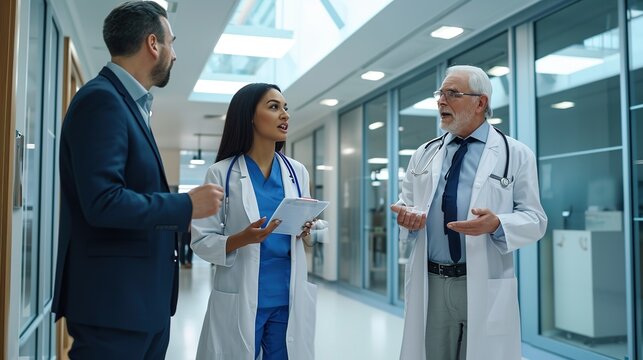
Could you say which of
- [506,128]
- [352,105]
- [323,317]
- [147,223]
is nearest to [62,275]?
[147,223]

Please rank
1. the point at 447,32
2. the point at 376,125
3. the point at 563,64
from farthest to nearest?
the point at 376,125 < the point at 447,32 < the point at 563,64

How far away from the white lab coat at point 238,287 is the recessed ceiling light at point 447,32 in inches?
148

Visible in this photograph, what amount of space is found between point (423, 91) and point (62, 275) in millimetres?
6053

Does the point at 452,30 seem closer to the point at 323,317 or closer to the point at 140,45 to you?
the point at 323,317

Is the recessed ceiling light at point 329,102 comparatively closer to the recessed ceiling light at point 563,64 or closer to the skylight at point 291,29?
the skylight at point 291,29

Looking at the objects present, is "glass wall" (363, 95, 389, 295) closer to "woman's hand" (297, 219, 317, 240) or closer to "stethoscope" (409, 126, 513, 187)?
"stethoscope" (409, 126, 513, 187)

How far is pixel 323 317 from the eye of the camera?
6633mm

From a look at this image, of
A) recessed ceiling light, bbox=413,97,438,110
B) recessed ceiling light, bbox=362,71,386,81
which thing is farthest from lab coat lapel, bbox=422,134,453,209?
recessed ceiling light, bbox=362,71,386,81

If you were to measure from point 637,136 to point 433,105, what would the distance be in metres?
3.14

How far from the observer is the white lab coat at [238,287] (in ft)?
6.57

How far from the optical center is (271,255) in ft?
6.87

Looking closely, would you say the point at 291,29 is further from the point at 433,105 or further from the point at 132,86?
the point at 132,86

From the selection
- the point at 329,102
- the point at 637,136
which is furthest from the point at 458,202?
the point at 329,102

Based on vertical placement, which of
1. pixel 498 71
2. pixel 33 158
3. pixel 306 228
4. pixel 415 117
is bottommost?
pixel 306 228
